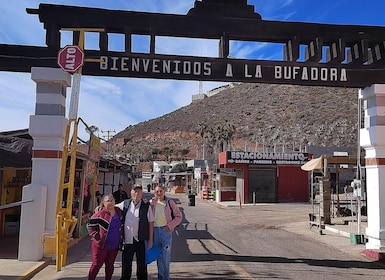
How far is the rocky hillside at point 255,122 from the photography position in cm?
7894

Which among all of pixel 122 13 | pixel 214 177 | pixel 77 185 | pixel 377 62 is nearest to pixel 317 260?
pixel 377 62

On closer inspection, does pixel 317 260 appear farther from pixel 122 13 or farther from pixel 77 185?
pixel 77 185

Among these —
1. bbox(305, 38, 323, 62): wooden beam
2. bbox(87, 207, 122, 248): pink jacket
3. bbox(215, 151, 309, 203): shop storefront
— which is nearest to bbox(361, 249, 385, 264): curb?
bbox(305, 38, 323, 62): wooden beam

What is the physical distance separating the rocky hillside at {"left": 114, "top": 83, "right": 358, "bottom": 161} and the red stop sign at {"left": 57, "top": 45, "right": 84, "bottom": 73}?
59.3m

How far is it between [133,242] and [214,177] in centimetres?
3560

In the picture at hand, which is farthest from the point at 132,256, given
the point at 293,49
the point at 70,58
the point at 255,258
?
the point at 293,49

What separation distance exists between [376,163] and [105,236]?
7195 mm

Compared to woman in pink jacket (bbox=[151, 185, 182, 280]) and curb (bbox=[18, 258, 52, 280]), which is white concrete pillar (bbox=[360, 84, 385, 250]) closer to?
woman in pink jacket (bbox=[151, 185, 182, 280])

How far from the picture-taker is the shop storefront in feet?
118

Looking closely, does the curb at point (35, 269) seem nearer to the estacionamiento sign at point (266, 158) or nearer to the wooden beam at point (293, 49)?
the wooden beam at point (293, 49)

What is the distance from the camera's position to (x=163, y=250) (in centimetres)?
695

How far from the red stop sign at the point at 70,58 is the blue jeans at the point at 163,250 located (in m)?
4.17

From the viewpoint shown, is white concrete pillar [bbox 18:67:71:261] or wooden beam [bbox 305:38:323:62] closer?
white concrete pillar [bbox 18:67:71:261]

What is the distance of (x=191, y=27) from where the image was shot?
32.8 ft
